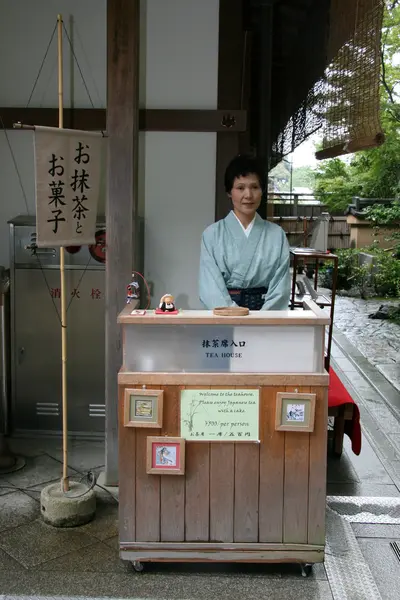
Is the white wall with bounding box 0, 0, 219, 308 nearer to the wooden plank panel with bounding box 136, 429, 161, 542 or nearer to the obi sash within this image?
the obi sash

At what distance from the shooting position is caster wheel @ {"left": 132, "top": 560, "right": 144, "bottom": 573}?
366 cm

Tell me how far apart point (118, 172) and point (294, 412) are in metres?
2.13

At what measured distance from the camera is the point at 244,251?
4230 mm

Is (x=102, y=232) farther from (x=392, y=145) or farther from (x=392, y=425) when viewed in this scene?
(x=392, y=145)

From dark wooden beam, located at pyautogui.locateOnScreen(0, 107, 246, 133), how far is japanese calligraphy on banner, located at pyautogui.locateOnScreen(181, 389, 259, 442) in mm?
2881

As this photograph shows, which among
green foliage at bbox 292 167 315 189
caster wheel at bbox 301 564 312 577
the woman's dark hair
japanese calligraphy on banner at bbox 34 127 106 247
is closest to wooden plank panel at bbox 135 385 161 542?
caster wheel at bbox 301 564 312 577

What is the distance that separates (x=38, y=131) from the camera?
3.90m

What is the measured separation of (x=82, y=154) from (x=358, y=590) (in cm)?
326

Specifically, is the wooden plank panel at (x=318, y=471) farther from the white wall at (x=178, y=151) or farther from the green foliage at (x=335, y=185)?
the green foliage at (x=335, y=185)

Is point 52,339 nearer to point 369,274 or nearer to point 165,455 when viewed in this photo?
point 165,455

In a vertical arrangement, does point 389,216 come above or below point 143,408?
above

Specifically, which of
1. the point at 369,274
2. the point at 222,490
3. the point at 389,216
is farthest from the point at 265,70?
the point at 369,274

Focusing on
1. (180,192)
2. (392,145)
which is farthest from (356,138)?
(392,145)

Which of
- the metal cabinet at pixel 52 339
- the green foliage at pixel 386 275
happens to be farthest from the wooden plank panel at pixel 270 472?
the green foliage at pixel 386 275
